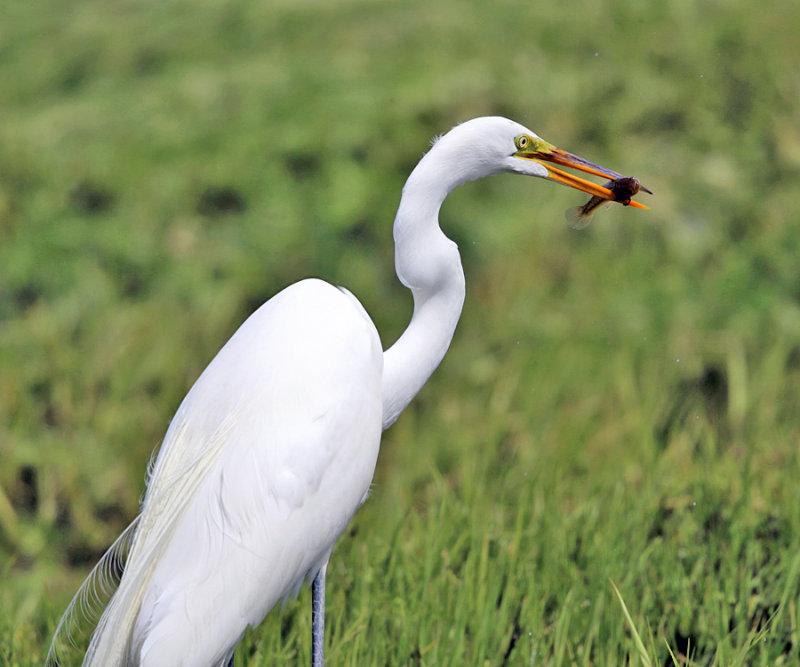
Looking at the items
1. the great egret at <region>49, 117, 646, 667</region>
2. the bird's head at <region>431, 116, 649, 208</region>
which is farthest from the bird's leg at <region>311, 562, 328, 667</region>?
the bird's head at <region>431, 116, 649, 208</region>

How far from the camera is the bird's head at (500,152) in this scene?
144cm

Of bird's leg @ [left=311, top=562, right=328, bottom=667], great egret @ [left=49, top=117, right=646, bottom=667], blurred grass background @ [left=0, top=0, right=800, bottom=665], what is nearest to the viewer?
great egret @ [left=49, top=117, right=646, bottom=667]

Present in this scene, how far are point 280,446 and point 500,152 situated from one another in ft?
1.69

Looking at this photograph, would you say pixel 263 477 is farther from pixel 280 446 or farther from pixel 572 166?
pixel 572 166

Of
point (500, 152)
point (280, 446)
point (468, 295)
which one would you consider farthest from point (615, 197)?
point (468, 295)

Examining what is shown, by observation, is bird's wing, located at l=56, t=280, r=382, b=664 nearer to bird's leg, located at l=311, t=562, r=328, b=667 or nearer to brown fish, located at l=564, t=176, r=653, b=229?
bird's leg, located at l=311, t=562, r=328, b=667

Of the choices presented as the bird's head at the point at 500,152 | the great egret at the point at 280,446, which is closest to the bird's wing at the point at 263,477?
the great egret at the point at 280,446

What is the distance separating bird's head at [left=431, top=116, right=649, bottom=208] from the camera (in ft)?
4.71

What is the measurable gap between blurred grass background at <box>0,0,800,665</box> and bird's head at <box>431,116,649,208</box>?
71 cm

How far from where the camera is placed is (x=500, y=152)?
4.76 ft

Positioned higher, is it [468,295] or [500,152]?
[500,152]

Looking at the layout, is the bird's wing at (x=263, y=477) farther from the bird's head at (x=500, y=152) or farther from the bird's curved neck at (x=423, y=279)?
the bird's head at (x=500, y=152)

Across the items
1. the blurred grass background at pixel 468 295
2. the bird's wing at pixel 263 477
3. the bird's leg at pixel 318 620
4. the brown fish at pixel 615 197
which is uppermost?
the brown fish at pixel 615 197

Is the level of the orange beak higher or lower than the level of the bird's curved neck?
higher
